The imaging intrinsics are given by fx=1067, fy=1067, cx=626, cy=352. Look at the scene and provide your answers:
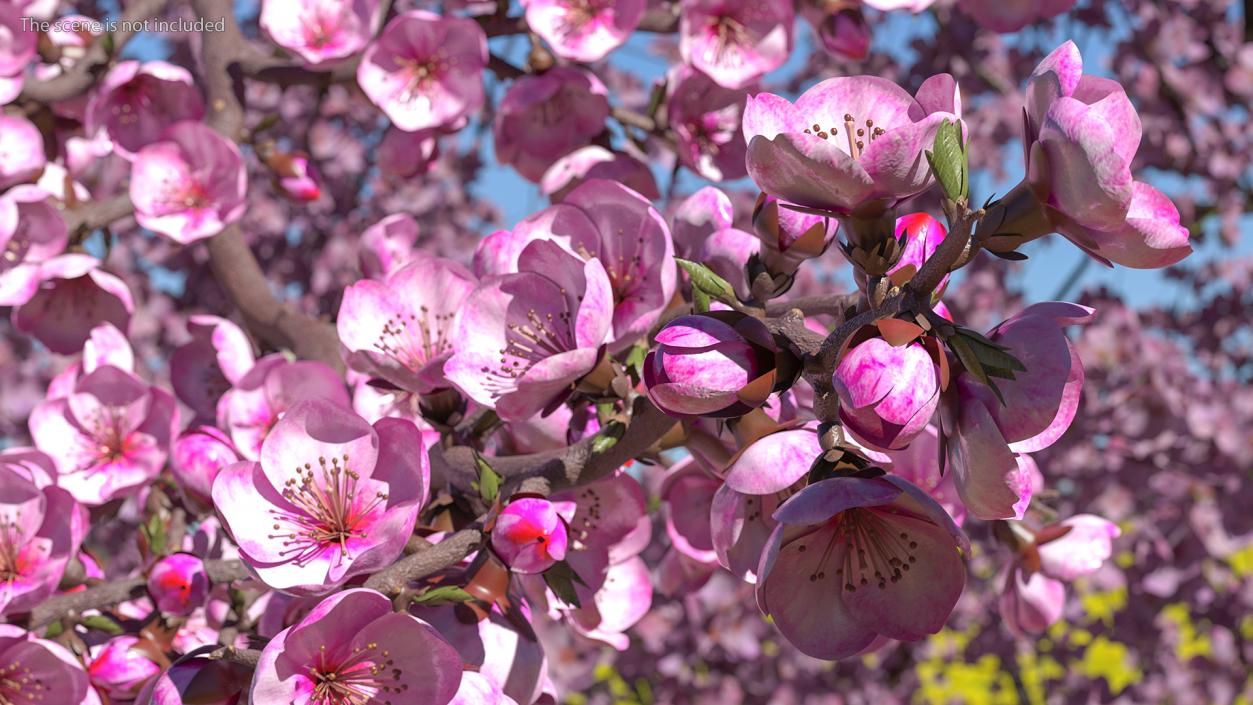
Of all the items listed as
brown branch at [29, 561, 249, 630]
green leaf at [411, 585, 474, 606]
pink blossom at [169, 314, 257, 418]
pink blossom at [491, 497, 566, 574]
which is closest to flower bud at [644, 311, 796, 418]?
pink blossom at [491, 497, 566, 574]

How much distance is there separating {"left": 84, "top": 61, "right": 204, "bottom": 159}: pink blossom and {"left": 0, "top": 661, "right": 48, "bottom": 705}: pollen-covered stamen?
136 centimetres

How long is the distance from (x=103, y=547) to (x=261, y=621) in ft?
14.8

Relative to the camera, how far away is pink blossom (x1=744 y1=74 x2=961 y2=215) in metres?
0.98

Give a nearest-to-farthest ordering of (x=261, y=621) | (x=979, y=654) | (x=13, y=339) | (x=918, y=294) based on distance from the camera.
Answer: (x=918, y=294), (x=261, y=621), (x=979, y=654), (x=13, y=339)

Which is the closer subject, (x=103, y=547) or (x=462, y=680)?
(x=462, y=680)

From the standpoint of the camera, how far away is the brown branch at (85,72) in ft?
7.94

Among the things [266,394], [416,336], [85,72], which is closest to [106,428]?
[266,394]

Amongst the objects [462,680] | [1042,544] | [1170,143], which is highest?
[462,680]

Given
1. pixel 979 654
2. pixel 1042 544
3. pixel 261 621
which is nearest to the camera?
pixel 261 621

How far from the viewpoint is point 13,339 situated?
6.15 meters

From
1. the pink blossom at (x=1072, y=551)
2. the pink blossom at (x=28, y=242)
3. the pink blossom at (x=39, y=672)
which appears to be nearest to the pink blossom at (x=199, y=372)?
the pink blossom at (x=28, y=242)

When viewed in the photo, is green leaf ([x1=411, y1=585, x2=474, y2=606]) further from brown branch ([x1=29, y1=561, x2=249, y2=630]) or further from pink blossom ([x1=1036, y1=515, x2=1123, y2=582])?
pink blossom ([x1=1036, y1=515, x2=1123, y2=582])

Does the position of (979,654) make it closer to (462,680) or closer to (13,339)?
(462,680)

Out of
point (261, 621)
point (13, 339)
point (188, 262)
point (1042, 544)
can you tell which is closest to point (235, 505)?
point (261, 621)
